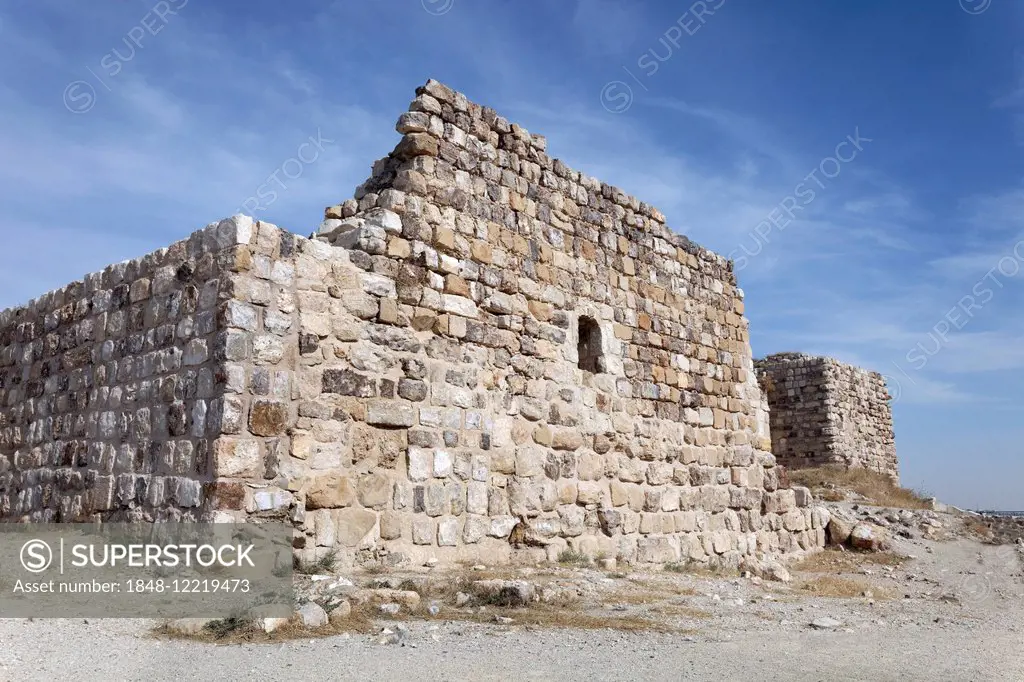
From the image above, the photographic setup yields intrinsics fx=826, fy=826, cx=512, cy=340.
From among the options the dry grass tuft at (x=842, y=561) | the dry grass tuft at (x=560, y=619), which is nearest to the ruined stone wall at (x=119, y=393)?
the dry grass tuft at (x=560, y=619)

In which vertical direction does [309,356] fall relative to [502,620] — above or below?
above

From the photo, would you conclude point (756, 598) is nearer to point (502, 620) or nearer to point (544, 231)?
point (502, 620)

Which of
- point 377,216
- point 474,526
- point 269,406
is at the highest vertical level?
point 377,216

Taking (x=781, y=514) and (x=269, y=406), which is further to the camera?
(x=781, y=514)

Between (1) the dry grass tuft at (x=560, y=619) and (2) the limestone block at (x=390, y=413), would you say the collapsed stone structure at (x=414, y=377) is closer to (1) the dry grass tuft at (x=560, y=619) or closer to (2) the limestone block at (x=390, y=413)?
(2) the limestone block at (x=390, y=413)

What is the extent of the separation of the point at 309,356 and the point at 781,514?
682 cm

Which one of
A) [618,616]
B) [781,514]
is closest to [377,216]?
[618,616]

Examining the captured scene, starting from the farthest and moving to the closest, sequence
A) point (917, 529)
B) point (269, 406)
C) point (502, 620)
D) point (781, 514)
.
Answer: point (917, 529)
point (781, 514)
point (269, 406)
point (502, 620)

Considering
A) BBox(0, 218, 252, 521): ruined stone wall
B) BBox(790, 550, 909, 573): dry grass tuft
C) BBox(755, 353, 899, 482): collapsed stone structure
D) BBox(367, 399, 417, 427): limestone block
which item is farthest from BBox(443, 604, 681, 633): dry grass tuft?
BBox(755, 353, 899, 482): collapsed stone structure

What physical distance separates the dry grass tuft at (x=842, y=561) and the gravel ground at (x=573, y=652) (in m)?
3.53

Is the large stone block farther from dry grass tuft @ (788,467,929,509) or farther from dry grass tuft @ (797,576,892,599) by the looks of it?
dry grass tuft @ (788,467,929,509)

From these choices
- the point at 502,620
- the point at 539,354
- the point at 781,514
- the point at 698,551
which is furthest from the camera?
the point at 781,514

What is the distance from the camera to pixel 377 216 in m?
6.61

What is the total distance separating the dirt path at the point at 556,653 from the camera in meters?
3.55
